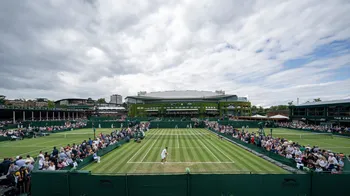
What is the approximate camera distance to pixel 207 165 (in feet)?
49.5

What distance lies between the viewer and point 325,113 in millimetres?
52844

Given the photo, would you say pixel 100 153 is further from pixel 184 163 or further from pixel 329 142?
pixel 329 142

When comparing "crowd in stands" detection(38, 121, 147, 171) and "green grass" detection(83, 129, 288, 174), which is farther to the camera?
"green grass" detection(83, 129, 288, 174)

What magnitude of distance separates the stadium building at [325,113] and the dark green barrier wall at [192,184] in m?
53.2

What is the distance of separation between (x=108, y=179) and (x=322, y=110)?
2606 inches

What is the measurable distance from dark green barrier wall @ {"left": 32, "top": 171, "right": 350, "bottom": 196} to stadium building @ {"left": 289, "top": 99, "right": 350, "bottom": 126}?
53178 mm

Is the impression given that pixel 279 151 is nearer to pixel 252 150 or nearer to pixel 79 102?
pixel 252 150

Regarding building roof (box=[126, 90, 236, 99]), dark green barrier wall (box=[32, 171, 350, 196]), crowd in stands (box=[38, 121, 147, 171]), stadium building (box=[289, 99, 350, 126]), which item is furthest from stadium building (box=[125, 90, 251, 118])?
dark green barrier wall (box=[32, 171, 350, 196])

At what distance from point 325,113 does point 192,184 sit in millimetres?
62411

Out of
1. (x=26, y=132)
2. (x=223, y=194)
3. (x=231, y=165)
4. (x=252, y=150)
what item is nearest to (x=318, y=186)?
(x=223, y=194)

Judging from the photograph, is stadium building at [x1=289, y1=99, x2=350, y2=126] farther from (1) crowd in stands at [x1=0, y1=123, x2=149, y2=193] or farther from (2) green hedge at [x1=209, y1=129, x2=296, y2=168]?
(1) crowd in stands at [x1=0, y1=123, x2=149, y2=193]

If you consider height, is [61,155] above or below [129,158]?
above

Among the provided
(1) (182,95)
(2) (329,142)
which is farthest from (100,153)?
(1) (182,95)

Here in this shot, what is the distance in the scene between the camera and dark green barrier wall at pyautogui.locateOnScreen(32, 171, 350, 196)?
733cm
